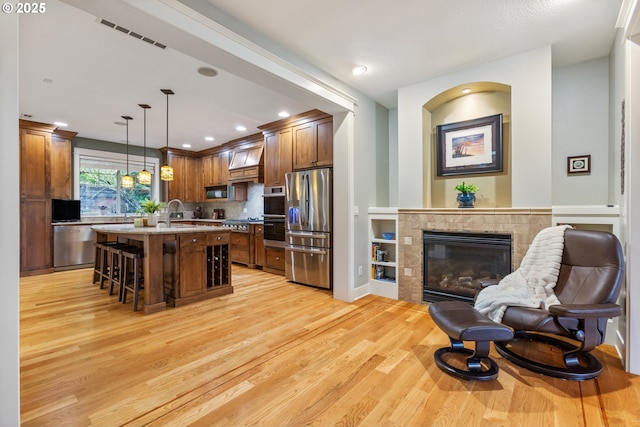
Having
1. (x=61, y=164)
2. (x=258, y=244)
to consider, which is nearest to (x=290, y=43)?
(x=258, y=244)

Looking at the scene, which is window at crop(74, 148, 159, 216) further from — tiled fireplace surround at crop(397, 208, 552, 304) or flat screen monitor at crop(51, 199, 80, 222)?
tiled fireplace surround at crop(397, 208, 552, 304)

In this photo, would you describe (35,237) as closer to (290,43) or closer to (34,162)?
(34,162)

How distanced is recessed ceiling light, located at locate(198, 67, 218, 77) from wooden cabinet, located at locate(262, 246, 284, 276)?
290 centimetres

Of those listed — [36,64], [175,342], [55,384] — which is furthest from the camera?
[36,64]

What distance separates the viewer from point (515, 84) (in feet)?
10.0

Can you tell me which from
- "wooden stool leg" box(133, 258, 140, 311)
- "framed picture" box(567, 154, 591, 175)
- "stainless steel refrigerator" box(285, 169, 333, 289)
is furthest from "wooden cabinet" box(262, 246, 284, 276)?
"framed picture" box(567, 154, 591, 175)

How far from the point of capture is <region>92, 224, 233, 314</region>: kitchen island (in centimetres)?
338

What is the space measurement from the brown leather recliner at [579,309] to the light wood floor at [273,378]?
13 cm

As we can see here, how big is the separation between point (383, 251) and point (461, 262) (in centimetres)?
106

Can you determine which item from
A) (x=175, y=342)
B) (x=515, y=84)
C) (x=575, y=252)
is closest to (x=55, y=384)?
(x=175, y=342)

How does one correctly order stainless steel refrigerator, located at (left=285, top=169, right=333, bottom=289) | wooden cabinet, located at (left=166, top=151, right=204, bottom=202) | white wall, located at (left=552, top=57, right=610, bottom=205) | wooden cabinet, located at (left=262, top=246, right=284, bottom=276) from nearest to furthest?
white wall, located at (left=552, top=57, right=610, bottom=205) → stainless steel refrigerator, located at (left=285, top=169, right=333, bottom=289) → wooden cabinet, located at (left=262, top=246, right=284, bottom=276) → wooden cabinet, located at (left=166, top=151, right=204, bottom=202)

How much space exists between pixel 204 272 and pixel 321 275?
1.59 m

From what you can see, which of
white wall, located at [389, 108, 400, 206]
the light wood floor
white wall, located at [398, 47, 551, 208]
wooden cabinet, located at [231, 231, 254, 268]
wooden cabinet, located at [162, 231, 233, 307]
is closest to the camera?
the light wood floor

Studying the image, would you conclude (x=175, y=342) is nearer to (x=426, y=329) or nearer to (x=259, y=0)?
(x=426, y=329)
